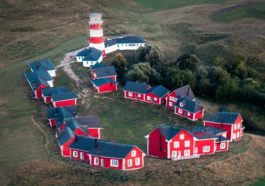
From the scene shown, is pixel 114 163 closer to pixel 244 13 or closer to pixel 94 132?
pixel 94 132

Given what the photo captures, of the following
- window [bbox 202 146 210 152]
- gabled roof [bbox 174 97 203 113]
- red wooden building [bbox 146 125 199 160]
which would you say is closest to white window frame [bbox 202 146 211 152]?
window [bbox 202 146 210 152]

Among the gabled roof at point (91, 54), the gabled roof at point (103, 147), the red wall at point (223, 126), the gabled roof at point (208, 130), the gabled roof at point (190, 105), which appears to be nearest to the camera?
the gabled roof at point (103, 147)

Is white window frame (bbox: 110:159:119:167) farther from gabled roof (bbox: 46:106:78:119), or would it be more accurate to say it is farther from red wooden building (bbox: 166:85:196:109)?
red wooden building (bbox: 166:85:196:109)

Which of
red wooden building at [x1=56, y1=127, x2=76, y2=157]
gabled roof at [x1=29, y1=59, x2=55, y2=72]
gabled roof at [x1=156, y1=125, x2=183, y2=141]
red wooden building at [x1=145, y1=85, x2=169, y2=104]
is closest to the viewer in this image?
red wooden building at [x1=56, y1=127, x2=76, y2=157]

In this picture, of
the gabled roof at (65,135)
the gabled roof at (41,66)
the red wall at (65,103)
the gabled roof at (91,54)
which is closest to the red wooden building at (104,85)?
the red wall at (65,103)

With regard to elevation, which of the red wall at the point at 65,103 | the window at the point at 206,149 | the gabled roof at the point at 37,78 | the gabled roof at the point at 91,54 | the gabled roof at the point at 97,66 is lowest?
the window at the point at 206,149

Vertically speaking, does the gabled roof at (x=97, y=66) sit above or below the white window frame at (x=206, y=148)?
above

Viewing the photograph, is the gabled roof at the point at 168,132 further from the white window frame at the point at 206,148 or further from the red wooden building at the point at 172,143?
the white window frame at the point at 206,148

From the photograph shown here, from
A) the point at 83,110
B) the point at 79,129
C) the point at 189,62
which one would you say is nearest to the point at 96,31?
the point at 189,62
